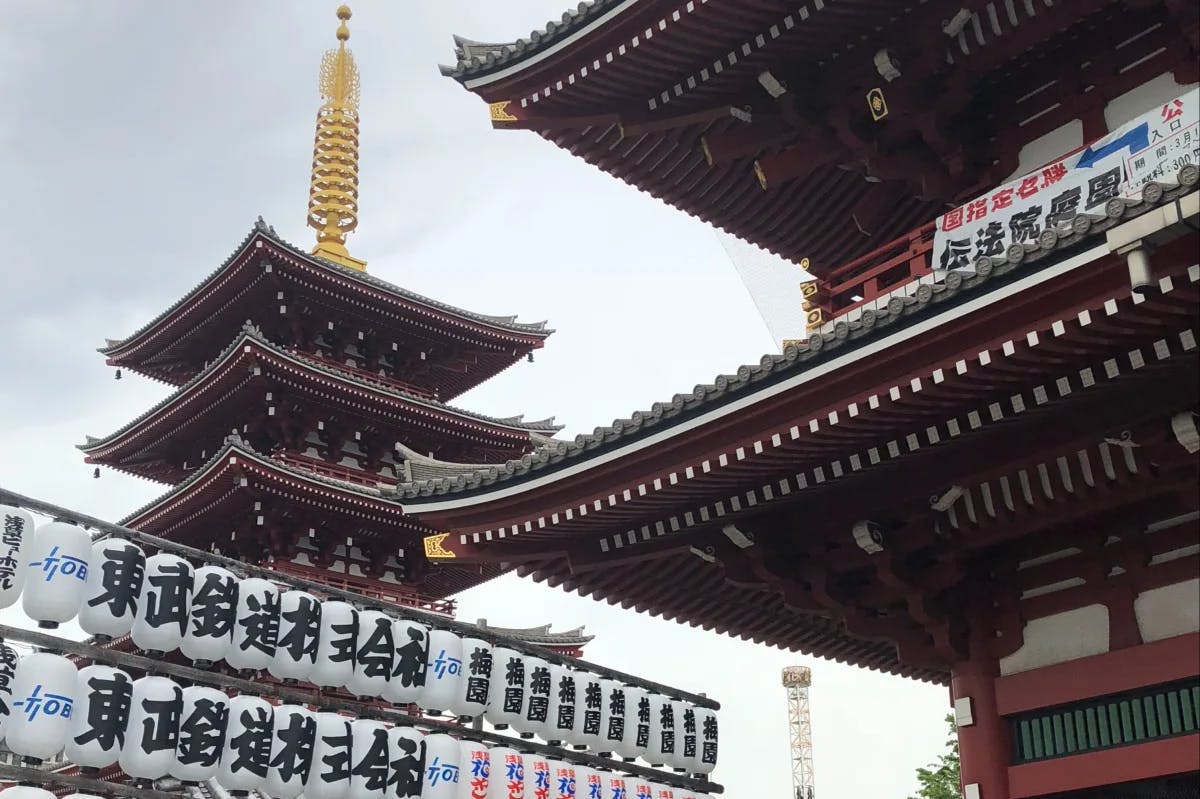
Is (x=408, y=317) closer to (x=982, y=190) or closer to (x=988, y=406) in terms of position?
(x=982, y=190)

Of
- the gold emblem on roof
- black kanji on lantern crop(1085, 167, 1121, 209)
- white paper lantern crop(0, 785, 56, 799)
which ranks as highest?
black kanji on lantern crop(1085, 167, 1121, 209)

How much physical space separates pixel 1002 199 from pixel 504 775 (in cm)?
872

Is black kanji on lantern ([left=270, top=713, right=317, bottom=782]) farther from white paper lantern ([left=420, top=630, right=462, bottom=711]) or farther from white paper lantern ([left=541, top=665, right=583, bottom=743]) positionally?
white paper lantern ([left=541, top=665, right=583, bottom=743])

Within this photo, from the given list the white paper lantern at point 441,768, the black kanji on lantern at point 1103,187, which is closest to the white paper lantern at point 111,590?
the white paper lantern at point 441,768

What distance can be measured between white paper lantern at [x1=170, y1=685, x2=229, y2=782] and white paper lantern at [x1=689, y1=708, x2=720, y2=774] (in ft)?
23.2

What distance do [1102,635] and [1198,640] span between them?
84 centimetres

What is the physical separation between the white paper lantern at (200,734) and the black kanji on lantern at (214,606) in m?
0.83

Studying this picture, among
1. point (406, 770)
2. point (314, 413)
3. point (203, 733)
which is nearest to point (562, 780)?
point (406, 770)

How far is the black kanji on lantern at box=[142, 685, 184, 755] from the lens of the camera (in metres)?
12.5

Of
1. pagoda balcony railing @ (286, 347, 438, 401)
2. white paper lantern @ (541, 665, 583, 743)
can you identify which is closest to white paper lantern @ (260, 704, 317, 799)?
white paper lantern @ (541, 665, 583, 743)

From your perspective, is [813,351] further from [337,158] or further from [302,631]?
[337,158]

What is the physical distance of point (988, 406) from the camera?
920 centimetres

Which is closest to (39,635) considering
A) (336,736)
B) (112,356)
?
(336,736)

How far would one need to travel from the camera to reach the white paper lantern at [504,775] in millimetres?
14930
